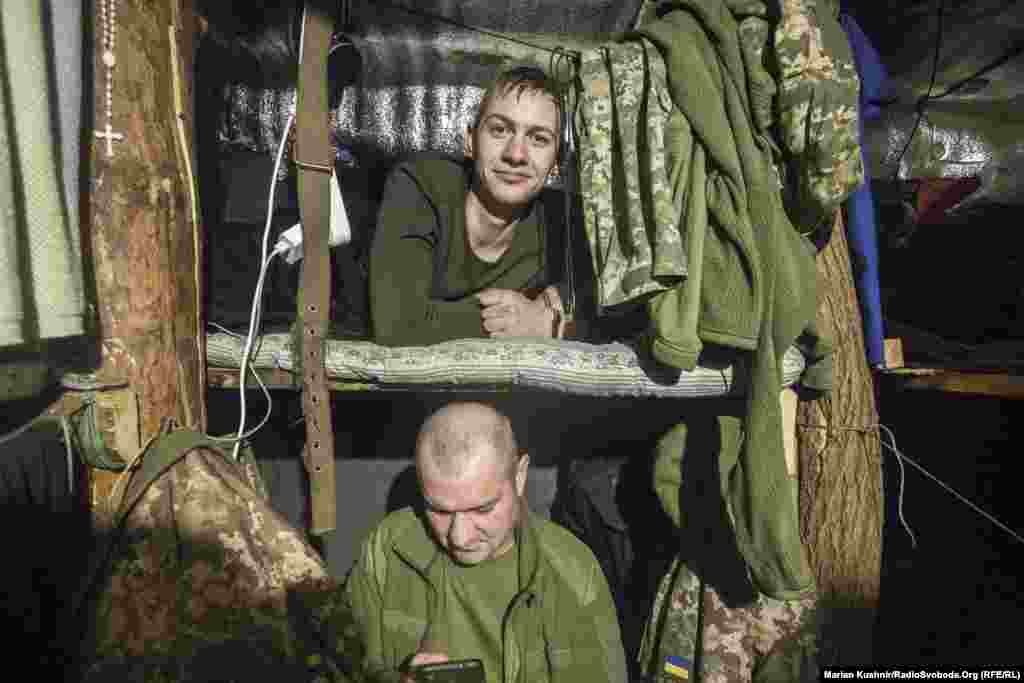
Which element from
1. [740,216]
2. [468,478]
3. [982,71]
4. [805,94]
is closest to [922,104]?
[982,71]

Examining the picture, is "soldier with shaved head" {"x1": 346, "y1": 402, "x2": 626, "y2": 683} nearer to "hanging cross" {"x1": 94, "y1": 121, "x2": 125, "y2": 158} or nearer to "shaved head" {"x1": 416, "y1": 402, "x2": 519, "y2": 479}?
"shaved head" {"x1": 416, "y1": 402, "x2": 519, "y2": 479}

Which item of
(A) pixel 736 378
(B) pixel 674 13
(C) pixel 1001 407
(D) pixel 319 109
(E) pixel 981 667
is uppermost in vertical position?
(B) pixel 674 13

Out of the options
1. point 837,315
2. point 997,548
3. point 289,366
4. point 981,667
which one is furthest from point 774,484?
point 997,548

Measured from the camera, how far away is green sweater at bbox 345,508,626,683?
4.69 feet

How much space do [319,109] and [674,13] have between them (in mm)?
807

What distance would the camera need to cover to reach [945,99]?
1908 mm

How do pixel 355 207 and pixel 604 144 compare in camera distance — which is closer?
pixel 604 144

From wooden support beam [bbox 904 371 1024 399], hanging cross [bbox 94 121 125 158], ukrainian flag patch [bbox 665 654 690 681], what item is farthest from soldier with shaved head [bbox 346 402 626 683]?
wooden support beam [bbox 904 371 1024 399]

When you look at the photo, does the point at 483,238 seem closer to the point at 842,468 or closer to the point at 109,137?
the point at 109,137

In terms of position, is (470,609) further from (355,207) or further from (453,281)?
(355,207)

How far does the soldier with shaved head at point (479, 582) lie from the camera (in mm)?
1382

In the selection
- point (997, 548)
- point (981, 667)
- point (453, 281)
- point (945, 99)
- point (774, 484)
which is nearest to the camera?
point (774, 484)

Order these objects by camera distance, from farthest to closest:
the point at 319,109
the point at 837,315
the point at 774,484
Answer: the point at 837,315 → the point at 319,109 → the point at 774,484

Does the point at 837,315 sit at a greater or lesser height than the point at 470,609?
greater
